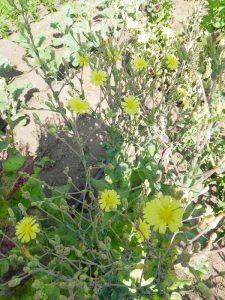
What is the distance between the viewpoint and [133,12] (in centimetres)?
458

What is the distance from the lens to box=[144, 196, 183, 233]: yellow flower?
1.29m

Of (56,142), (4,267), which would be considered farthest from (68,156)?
(4,267)

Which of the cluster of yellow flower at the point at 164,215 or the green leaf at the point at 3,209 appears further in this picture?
the green leaf at the point at 3,209

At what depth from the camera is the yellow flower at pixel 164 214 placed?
129cm

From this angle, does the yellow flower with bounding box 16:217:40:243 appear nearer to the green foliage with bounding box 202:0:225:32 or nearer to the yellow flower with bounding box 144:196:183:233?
the yellow flower with bounding box 144:196:183:233

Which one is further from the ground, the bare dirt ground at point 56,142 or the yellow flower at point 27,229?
the yellow flower at point 27,229

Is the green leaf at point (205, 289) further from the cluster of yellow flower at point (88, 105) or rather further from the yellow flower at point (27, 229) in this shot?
the cluster of yellow flower at point (88, 105)

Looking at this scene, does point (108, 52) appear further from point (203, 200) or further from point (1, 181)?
point (203, 200)

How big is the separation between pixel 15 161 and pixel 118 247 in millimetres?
1095

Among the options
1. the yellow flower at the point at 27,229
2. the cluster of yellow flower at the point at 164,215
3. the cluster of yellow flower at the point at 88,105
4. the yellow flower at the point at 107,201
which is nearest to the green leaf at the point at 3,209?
the yellow flower at the point at 27,229

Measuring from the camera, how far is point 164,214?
52.0 inches

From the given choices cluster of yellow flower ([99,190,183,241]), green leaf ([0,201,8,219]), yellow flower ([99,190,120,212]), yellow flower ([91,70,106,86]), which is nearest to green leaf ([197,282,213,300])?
cluster of yellow flower ([99,190,183,241])

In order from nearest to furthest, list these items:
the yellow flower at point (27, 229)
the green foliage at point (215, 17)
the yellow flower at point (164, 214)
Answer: the yellow flower at point (164, 214) < the yellow flower at point (27, 229) < the green foliage at point (215, 17)

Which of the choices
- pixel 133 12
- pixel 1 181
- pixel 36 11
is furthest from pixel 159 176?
pixel 36 11
